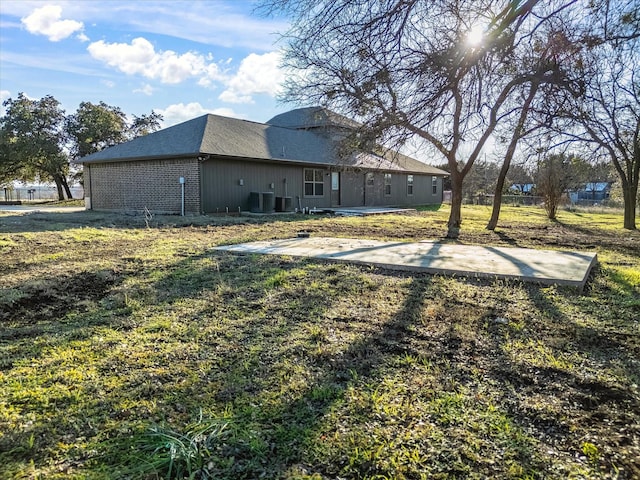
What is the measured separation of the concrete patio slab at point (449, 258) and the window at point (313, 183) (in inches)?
473

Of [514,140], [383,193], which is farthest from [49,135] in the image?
[514,140]

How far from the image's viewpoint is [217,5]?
20.0ft

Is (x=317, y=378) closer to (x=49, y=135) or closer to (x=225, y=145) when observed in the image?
(x=225, y=145)

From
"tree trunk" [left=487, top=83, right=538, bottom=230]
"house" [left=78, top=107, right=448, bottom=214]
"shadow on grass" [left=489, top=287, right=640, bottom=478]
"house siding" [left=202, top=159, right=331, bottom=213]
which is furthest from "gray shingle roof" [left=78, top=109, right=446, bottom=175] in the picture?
"shadow on grass" [left=489, top=287, right=640, bottom=478]

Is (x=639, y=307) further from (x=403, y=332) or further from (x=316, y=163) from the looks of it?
(x=316, y=163)

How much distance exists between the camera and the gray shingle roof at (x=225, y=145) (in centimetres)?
1521

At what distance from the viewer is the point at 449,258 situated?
19.5 ft

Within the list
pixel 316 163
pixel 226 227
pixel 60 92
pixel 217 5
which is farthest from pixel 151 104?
pixel 217 5

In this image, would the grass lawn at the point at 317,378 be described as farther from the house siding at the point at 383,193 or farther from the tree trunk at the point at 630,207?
the house siding at the point at 383,193

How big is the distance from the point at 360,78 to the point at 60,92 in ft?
104

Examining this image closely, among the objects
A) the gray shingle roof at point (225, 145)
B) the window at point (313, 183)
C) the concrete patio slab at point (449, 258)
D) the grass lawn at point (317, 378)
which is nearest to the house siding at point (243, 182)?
the window at point (313, 183)

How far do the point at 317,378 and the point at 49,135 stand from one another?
33.7m

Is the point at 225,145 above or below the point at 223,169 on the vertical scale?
above

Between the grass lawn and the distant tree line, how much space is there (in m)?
28.5
